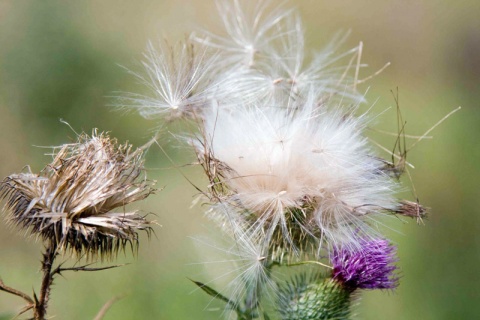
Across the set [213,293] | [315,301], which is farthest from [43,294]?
[315,301]

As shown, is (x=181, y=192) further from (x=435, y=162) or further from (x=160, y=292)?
(x=435, y=162)

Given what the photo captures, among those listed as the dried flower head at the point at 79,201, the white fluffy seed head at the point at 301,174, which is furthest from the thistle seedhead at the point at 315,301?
the dried flower head at the point at 79,201

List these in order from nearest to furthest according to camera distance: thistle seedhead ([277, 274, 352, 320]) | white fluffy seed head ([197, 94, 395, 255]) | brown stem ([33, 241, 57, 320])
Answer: brown stem ([33, 241, 57, 320]) < white fluffy seed head ([197, 94, 395, 255]) < thistle seedhead ([277, 274, 352, 320])

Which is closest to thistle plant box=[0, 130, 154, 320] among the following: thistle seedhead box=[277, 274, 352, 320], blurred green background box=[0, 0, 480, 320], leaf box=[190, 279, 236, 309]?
leaf box=[190, 279, 236, 309]

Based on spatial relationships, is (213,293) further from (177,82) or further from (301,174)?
(177,82)

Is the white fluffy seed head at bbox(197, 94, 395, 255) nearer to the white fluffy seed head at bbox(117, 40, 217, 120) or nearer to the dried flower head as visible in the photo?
the white fluffy seed head at bbox(117, 40, 217, 120)

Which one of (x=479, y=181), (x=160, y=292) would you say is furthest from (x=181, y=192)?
(x=479, y=181)
